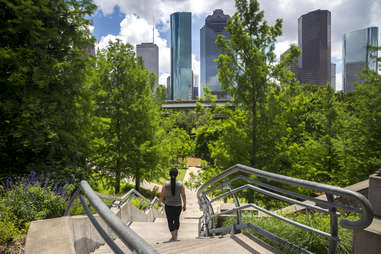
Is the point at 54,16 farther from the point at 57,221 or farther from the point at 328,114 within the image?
the point at 328,114

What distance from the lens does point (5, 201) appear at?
387 cm

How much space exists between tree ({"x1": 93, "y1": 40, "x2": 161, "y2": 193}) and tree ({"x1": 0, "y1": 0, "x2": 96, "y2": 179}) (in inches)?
195

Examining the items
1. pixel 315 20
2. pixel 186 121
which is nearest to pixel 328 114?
pixel 186 121

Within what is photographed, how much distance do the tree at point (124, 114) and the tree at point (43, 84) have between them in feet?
16.3

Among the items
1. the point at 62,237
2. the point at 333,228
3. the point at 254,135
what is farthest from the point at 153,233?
the point at 254,135

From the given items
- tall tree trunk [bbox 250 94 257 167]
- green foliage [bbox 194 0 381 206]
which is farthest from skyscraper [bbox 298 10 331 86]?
tall tree trunk [bbox 250 94 257 167]

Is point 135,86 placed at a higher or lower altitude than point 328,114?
higher

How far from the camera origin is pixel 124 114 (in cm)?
1345

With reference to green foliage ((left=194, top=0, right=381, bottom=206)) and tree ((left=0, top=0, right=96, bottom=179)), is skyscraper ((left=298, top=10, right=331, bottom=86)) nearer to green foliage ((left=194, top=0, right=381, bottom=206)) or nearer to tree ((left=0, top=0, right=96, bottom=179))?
green foliage ((left=194, top=0, right=381, bottom=206))

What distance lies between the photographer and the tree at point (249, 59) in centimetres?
879

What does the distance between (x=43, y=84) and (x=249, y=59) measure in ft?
24.9

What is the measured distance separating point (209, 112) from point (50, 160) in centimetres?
658

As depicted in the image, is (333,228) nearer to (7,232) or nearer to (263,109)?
(7,232)

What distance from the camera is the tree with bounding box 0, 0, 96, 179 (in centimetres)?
658
